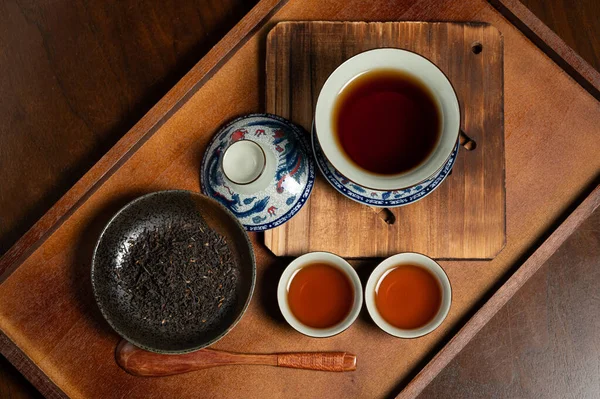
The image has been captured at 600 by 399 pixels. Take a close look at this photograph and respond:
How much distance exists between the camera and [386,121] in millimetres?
1050

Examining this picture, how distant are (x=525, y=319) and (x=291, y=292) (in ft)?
1.75

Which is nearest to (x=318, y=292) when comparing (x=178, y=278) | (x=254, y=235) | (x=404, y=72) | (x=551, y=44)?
(x=254, y=235)

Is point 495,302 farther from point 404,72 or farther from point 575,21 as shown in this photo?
point 575,21

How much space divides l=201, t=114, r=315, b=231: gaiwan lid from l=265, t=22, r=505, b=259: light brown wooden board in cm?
4

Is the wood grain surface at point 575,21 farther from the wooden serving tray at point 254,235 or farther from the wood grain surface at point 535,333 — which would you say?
the wood grain surface at point 535,333

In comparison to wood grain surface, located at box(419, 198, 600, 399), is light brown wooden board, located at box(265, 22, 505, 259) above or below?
above

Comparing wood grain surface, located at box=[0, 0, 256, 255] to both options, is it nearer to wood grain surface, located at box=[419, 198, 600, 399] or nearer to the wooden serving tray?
the wooden serving tray

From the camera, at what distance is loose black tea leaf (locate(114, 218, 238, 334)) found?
1.11 m

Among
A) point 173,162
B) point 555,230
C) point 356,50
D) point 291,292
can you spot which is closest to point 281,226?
point 291,292

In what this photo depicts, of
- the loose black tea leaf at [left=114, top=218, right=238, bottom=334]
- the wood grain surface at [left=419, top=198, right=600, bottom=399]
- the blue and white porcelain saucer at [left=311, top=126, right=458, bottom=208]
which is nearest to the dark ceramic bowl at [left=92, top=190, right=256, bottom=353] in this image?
the loose black tea leaf at [left=114, top=218, right=238, bottom=334]

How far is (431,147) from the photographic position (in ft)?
3.28

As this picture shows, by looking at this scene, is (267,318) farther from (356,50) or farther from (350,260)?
(356,50)

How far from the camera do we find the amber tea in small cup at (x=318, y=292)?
1.08 m

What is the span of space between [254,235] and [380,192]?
258 mm
